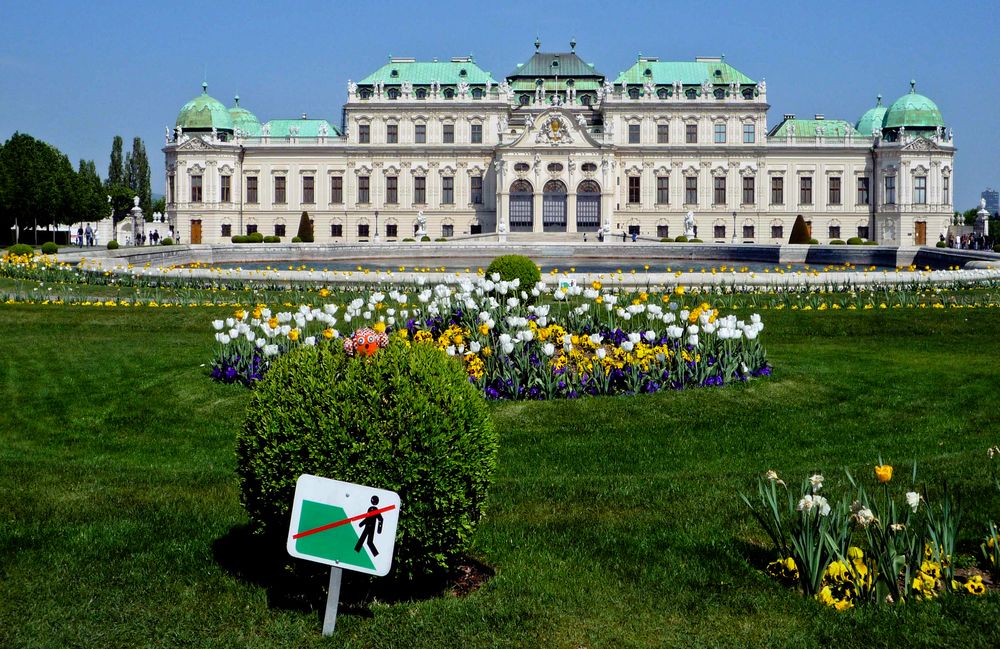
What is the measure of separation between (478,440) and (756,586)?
2131 mm

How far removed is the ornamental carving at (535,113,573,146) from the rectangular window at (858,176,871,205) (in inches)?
851

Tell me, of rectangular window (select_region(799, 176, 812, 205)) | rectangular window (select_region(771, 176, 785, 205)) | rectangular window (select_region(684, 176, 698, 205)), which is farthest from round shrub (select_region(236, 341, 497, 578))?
rectangular window (select_region(799, 176, 812, 205))

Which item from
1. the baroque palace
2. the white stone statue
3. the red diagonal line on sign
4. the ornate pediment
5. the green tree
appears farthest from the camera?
the baroque palace

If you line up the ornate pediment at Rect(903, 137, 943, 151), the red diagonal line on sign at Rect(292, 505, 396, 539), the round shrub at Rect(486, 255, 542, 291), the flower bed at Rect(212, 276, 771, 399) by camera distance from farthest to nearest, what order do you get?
the ornate pediment at Rect(903, 137, 943, 151), the round shrub at Rect(486, 255, 542, 291), the flower bed at Rect(212, 276, 771, 399), the red diagonal line on sign at Rect(292, 505, 396, 539)

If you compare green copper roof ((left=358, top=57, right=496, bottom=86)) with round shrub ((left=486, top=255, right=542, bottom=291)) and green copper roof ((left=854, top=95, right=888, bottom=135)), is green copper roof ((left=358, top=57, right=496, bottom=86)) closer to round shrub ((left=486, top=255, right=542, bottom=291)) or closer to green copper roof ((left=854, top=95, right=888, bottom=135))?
green copper roof ((left=854, top=95, right=888, bottom=135))

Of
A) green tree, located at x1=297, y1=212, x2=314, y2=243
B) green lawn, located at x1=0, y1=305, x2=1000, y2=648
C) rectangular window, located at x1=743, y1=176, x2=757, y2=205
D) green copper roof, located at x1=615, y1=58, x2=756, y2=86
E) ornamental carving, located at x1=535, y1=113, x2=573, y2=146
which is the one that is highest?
green copper roof, located at x1=615, y1=58, x2=756, y2=86

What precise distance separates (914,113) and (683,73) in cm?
1683

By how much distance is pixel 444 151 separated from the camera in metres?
83.6

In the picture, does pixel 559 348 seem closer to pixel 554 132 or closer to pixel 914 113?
pixel 554 132

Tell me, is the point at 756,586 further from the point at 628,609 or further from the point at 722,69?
the point at 722,69

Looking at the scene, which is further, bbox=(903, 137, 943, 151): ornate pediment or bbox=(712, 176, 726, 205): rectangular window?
bbox=(712, 176, 726, 205): rectangular window

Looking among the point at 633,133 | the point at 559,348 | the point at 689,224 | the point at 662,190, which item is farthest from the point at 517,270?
the point at 633,133

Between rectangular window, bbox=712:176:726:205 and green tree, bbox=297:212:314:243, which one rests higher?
rectangular window, bbox=712:176:726:205

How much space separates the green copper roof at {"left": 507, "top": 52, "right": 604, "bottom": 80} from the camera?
290 ft
